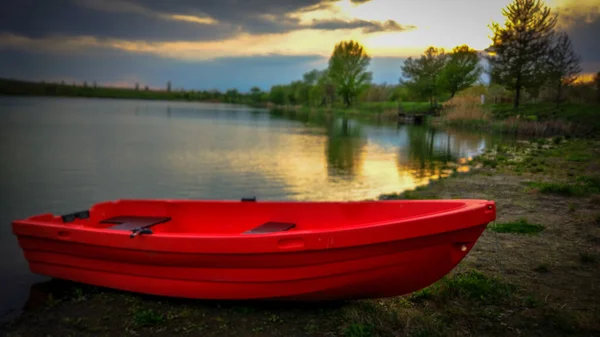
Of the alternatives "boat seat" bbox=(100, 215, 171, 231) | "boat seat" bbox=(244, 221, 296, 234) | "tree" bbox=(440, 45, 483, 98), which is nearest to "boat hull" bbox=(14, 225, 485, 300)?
"boat seat" bbox=(100, 215, 171, 231)

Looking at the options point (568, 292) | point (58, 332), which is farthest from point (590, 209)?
point (58, 332)

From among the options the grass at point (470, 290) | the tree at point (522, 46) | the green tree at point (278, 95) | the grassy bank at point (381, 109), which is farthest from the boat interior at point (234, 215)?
the green tree at point (278, 95)

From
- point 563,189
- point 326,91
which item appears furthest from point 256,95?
point 563,189

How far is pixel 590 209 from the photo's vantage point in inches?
359

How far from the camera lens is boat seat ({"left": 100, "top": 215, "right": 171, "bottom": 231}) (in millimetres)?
6604

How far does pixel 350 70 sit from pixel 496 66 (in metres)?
37.5

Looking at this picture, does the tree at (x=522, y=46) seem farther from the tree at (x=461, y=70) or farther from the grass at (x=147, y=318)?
the grass at (x=147, y=318)

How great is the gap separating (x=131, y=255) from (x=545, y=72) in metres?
53.7

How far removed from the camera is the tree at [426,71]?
228 ft

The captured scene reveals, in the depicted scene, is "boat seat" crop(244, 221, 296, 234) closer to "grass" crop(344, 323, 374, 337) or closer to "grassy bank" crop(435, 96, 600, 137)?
"grass" crop(344, 323, 374, 337)

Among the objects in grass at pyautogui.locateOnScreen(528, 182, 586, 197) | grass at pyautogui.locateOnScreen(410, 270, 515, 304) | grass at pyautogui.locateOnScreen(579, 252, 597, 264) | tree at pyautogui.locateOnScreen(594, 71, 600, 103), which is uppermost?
tree at pyautogui.locateOnScreen(594, 71, 600, 103)

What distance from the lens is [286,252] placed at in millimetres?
4773

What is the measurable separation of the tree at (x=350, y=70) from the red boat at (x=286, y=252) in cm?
8161

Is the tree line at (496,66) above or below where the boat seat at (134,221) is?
above
